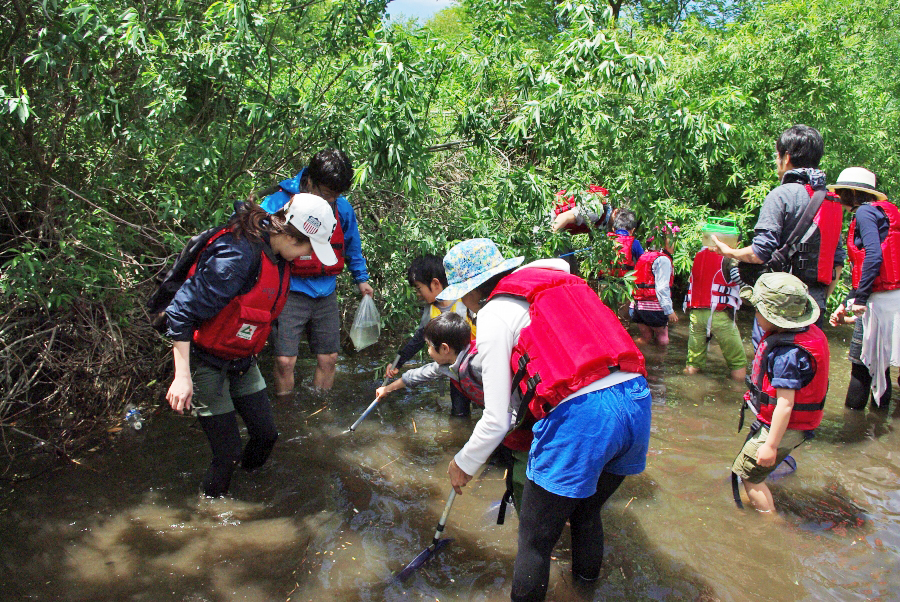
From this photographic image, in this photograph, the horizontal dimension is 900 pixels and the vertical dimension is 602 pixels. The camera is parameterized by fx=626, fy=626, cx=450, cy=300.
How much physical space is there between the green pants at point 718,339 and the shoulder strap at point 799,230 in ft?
6.57

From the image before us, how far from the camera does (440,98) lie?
505cm

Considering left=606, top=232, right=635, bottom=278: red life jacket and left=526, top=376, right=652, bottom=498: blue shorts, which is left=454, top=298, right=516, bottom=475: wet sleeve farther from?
left=606, top=232, right=635, bottom=278: red life jacket

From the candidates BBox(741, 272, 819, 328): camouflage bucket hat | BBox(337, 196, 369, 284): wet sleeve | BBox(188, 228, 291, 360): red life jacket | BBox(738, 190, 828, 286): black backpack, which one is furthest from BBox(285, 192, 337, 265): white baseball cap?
BBox(738, 190, 828, 286): black backpack

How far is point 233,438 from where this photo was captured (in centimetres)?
349

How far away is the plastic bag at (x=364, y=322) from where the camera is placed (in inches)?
191

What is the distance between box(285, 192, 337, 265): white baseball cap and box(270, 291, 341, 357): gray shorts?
3.66 feet

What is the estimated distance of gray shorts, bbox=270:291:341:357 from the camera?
4555mm

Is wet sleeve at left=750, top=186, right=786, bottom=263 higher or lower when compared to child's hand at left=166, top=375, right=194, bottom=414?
higher

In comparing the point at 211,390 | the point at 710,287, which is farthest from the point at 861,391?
the point at 211,390

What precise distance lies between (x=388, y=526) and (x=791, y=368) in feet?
7.72

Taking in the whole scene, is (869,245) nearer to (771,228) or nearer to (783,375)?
(771,228)

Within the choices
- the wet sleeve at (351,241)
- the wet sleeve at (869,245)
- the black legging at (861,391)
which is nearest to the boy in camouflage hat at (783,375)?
the wet sleeve at (869,245)

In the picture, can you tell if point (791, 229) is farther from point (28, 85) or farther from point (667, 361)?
point (28, 85)

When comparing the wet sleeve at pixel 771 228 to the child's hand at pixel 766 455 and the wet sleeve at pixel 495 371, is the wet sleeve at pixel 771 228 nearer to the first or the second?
the child's hand at pixel 766 455
